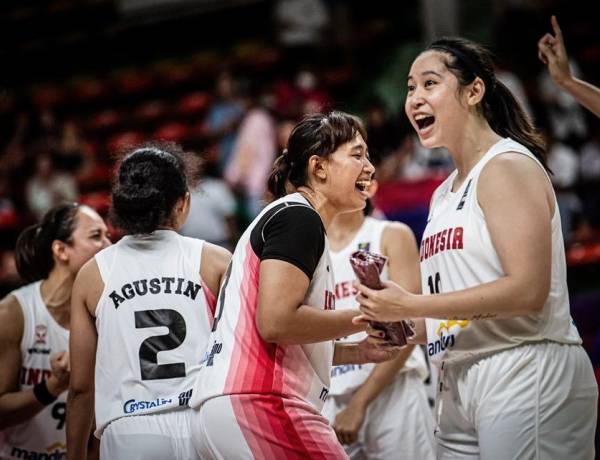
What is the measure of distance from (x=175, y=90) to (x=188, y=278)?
1152 cm

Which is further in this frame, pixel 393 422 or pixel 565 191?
pixel 565 191

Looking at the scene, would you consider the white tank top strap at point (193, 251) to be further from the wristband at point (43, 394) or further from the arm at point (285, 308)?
the wristband at point (43, 394)

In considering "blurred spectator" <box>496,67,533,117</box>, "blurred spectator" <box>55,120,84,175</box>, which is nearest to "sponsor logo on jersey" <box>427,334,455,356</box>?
"blurred spectator" <box>496,67,533,117</box>

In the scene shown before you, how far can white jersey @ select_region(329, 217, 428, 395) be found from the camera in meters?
4.52

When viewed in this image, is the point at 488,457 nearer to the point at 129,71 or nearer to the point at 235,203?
the point at 235,203

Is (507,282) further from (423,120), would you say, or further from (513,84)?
(513,84)

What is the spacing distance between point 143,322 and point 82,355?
0.36 metres

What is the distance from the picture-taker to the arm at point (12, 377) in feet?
13.8

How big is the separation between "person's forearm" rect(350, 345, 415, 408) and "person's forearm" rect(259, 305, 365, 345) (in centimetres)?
130

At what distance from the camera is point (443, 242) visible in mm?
3225

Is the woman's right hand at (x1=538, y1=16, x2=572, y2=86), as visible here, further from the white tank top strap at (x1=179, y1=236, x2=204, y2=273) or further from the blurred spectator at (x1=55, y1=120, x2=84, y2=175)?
the blurred spectator at (x1=55, y1=120, x2=84, y2=175)

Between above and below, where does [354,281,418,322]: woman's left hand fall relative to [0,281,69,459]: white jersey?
above

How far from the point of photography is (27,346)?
446 centimetres

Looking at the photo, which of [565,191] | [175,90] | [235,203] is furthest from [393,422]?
[175,90]
